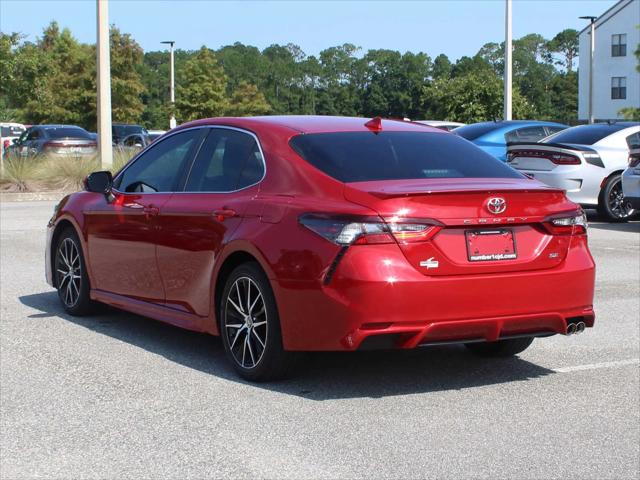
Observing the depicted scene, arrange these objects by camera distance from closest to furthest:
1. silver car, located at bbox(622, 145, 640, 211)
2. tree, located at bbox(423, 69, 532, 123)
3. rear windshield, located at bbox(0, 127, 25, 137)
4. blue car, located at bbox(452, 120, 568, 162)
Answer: silver car, located at bbox(622, 145, 640, 211) < blue car, located at bbox(452, 120, 568, 162) < tree, located at bbox(423, 69, 532, 123) < rear windshield, located at bbox(0, 127, 25, 137)

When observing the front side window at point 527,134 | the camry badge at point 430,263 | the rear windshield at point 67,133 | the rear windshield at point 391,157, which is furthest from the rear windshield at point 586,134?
the rear windshield at point 67,133

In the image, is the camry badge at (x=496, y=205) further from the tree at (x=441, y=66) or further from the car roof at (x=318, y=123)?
the tree at (x=441, y=66)

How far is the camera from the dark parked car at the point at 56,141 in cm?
3145

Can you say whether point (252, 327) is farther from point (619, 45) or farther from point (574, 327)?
point (619, 45)

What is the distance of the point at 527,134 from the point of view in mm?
22922

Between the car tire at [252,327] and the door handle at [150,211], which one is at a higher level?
the door handle at [150,211]

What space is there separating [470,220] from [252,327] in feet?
4.64

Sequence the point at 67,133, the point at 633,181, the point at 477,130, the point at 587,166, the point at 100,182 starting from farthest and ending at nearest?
the point at 67,133 → the point at 477,130 → the point at 587,166 → the point at 633,181 → the point at 100,182

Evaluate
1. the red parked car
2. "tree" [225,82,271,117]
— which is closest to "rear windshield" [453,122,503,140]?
the red parked car

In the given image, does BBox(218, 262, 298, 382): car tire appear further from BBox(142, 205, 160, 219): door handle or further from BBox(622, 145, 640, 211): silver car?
BBox(622, 145, 640, 211): silver car

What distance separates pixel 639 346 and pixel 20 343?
4224 mm

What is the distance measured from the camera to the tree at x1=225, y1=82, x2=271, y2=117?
75.8 metres

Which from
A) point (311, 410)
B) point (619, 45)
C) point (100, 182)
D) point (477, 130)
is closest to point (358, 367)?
point (311, 410)

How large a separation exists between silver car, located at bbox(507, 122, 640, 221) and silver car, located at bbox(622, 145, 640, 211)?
2.89ft
